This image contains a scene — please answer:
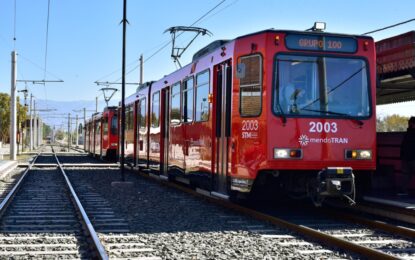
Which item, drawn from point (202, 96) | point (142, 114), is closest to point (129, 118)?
point (142, 114)

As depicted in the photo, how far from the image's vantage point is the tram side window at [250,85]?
404 inches

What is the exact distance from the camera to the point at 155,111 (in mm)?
18297

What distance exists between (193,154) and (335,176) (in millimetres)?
4260

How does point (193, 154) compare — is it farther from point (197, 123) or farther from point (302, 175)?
point (302, 175)

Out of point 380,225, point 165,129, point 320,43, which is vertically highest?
point 320,43

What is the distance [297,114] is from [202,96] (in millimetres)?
2957

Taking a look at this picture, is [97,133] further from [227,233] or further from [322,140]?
[227,233]

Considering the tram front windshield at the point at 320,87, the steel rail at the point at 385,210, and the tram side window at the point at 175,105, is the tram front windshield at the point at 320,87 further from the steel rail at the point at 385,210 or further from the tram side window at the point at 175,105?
the tram side window at the point at 175,105

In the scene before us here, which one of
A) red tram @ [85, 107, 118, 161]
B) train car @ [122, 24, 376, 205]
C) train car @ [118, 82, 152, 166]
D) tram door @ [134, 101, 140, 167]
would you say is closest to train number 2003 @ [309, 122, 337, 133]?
train car @ [122, 24, 376, 205]

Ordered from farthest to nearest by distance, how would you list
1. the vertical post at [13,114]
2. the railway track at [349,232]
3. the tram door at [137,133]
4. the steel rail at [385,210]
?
the vertical post at [13,114]
the tram door at [137,133]
the steel rail at [385,210]
the railway track at [349,232]

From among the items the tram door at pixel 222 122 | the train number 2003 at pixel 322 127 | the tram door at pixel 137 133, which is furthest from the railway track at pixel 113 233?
the tram door at pixel 137 133

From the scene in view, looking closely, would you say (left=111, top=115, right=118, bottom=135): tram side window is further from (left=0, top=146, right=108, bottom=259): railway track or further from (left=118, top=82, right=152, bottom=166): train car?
(left=0, top=146, right=108, bottom=259): railway track

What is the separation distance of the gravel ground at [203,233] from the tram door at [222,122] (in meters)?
0.67

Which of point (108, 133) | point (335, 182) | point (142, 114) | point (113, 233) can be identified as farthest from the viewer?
point (108, 133)
